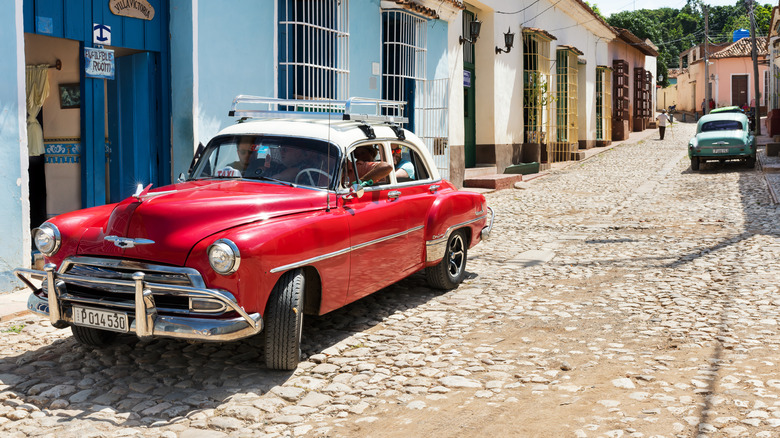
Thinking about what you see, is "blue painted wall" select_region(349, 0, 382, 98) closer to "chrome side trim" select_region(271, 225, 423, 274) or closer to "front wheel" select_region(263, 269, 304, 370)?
"chrome side trim" select_region(271, 225, 423, 274)

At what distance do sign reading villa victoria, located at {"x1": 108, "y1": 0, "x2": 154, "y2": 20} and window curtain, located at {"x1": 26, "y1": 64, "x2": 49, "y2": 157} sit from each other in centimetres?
162

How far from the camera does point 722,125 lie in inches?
820

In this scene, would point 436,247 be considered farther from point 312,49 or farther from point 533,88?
point 533,88

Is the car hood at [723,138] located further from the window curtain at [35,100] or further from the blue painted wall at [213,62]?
the window curtain at [35,100]

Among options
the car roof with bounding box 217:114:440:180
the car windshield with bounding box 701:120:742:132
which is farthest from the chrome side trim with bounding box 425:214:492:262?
the car windshield with bounding box 701:120:742:132

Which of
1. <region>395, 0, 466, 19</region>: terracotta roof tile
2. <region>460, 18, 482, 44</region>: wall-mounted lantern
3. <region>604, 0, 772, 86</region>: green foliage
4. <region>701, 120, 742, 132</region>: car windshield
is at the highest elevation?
<region>604, 0, 772, 86</region>: green foliage

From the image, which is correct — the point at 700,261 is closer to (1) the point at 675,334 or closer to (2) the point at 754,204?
(1) the point at 675,334

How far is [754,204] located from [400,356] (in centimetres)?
1018

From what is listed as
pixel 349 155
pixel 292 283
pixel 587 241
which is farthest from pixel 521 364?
pixel 587 241

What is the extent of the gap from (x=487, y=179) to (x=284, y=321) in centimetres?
1240

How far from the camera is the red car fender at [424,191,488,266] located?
21.5ft

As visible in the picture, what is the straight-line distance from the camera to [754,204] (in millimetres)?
13102

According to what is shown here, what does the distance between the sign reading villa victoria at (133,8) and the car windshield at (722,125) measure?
16.8 metres

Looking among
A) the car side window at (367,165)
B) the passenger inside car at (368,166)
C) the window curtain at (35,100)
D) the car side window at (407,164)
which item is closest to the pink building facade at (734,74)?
the car side window at (407,164)
